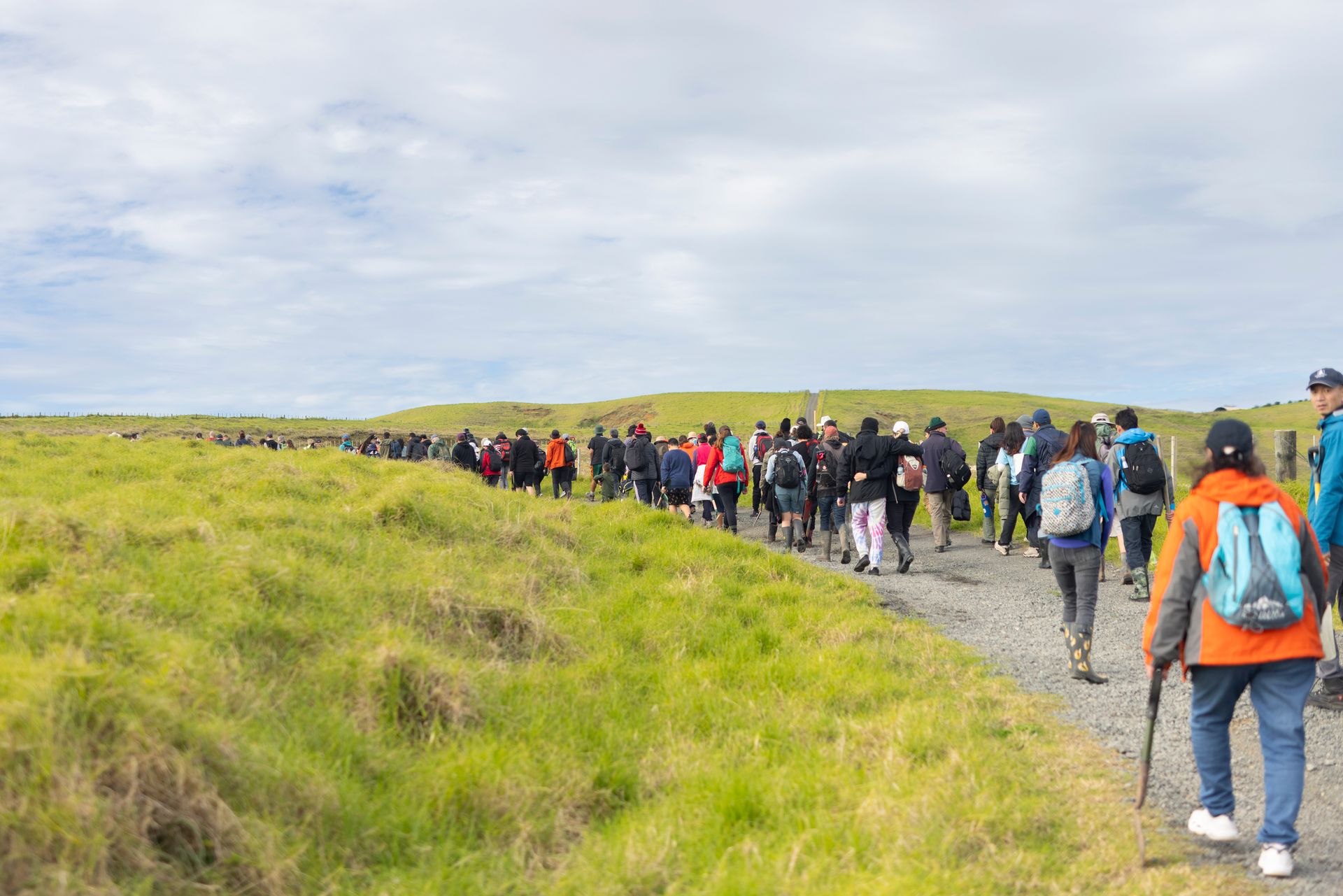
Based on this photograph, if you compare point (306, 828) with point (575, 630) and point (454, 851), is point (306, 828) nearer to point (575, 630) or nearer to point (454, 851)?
point (454, 851)

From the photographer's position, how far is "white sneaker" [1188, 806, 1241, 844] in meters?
4.41

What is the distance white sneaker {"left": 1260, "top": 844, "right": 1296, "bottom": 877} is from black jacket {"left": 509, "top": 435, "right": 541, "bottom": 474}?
1855 cm

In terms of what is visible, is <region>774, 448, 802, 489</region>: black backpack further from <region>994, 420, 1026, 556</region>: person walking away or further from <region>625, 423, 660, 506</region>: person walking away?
<region>625, 423, 660, 506</region>: person walking away

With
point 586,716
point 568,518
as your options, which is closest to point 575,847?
point 586,716

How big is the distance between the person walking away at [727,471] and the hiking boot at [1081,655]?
8.36 metres

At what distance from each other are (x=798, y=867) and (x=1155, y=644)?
199 centimetres

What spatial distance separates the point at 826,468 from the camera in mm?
14562

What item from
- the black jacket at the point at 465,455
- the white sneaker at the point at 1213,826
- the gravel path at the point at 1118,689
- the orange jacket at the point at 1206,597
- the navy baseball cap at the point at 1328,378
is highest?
the navy baseball cap at the point at 1328,378

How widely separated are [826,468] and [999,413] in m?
82.2

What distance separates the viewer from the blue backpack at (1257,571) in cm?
412

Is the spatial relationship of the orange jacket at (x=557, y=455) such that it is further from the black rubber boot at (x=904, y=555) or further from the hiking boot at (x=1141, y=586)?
the hiking boot at (x=1141, y=586)

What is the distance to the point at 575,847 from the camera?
169 inches

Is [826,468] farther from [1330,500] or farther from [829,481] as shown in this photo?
[1330,500]

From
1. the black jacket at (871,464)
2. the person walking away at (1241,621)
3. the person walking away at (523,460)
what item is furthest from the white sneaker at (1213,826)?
the person walking away at (523,460)
